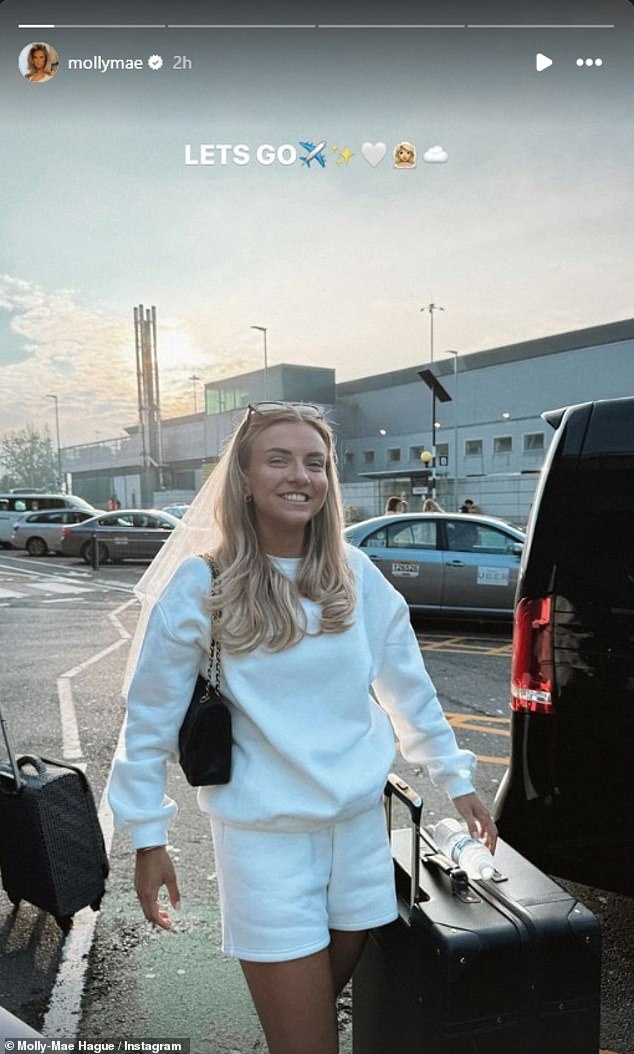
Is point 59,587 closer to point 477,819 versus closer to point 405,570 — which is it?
point 405,570

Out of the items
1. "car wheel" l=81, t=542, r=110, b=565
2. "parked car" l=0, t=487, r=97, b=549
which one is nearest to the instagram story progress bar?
"car wheel" l=81, t=542, r=110, b=565

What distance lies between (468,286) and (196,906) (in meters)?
2.40

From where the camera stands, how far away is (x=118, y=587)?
545 inches

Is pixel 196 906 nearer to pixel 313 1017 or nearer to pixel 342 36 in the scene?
pixel 313 1017

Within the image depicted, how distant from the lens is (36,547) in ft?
70.1

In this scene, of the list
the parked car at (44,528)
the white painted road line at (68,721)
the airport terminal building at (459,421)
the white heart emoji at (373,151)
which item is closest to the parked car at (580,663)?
the white heart emoji at (373,151)

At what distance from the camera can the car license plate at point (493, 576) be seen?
8523 mm

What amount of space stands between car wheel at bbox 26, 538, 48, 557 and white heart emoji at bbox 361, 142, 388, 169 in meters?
20.9

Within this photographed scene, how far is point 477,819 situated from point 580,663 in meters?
0.59

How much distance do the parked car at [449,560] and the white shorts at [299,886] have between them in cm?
711

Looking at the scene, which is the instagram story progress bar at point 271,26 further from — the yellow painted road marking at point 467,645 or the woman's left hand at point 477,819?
the yellow painted road marking at point 467,645

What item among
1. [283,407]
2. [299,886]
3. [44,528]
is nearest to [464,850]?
[299,886]

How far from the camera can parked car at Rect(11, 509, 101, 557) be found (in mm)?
20922

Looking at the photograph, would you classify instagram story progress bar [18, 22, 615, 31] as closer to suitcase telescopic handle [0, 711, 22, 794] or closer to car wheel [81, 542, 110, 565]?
suitcase telescopic handle [0, 711, 22, 794]
